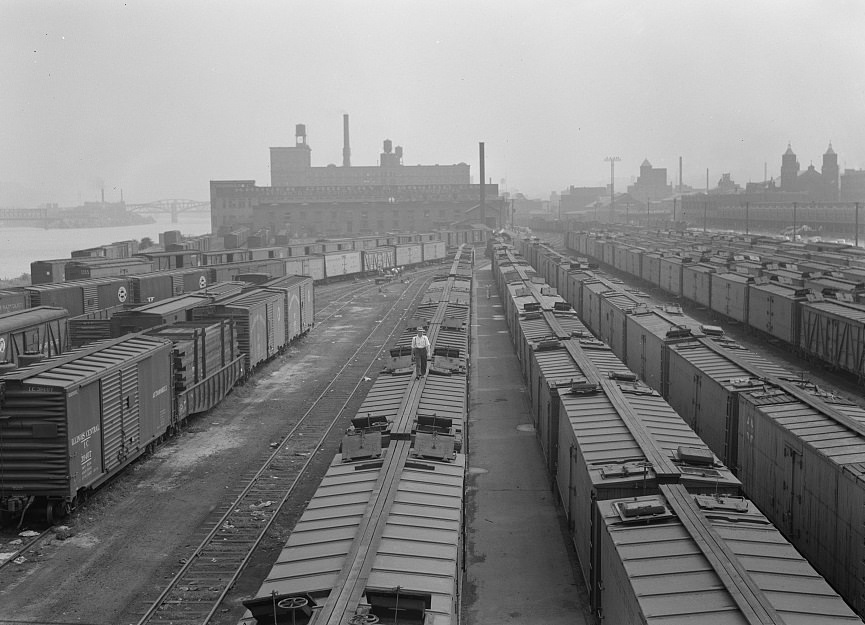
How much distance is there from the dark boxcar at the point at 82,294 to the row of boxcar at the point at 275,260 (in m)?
3.57

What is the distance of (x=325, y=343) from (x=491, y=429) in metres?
19.0

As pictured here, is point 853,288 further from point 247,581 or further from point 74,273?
point 74,273

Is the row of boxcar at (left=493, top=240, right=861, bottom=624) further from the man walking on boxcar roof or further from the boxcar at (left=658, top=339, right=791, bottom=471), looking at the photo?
the man walking on boxcar roof

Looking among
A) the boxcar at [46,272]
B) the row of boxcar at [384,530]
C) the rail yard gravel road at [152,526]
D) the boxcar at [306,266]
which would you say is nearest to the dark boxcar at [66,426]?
the rail yard gravel road at [152,526]

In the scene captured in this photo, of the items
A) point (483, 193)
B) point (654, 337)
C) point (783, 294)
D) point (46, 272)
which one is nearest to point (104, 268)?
point (46, 272)

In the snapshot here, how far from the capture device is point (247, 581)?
52.4 ft

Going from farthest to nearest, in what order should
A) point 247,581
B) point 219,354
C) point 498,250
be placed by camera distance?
point 498,250, point 219,354, point 247,581

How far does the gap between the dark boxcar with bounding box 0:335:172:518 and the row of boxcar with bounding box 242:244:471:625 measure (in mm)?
6148

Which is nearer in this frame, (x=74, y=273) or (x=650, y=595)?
(x=650, y=595)

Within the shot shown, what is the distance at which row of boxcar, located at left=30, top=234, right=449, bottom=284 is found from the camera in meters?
49.1

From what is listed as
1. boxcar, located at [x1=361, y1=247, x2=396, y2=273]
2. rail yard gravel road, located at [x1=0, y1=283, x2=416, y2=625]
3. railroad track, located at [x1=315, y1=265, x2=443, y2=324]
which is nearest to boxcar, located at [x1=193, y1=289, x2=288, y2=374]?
rail yard gravel road, located at [x1=0, y1=283, x2=416, y2=625]

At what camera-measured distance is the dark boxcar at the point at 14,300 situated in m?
35.1

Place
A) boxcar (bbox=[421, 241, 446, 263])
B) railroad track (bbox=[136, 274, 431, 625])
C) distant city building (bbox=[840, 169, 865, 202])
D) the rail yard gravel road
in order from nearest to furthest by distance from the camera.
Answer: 1. railroad track (bbox=[136, 274, 431, 625])
2. the rail yard gravel road
3. boxcar (bbox=[421, 241, 446, 263])
4. distant city building (bbox=[840, 169, 865, 202])

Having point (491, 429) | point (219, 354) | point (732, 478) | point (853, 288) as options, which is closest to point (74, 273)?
point (219, 354)
